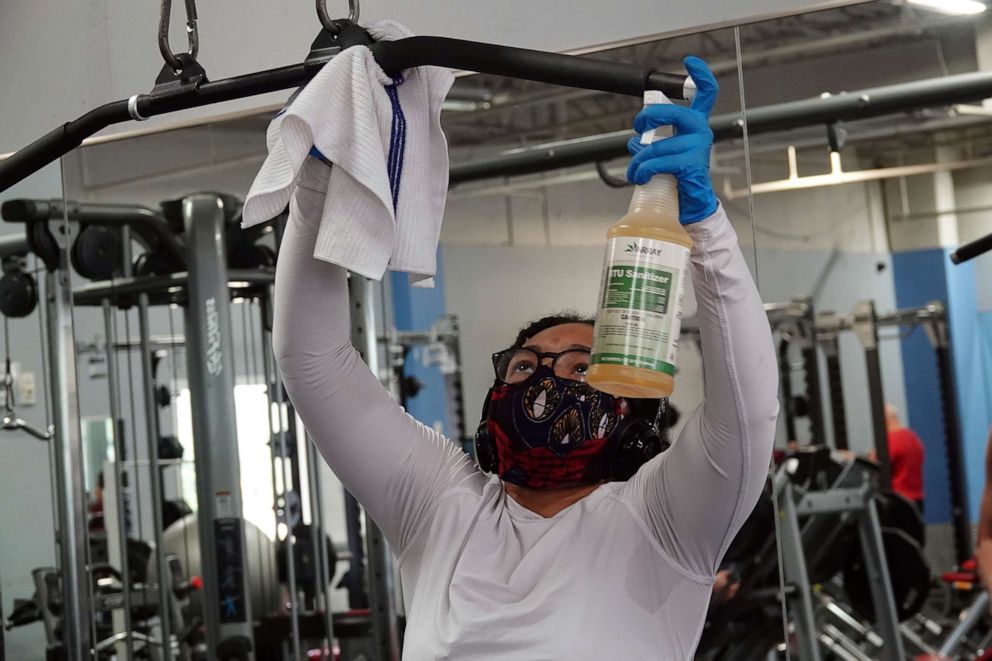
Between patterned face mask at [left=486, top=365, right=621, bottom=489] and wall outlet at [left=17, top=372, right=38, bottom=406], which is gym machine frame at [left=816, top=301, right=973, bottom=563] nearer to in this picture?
patterned face mask at [left=486, top=365, right=621, bottom=489]

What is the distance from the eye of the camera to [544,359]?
173cm

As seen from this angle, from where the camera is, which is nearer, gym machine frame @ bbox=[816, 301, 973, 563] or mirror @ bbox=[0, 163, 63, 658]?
gym machine frame @ bbox=[816, 301, 973, 563]

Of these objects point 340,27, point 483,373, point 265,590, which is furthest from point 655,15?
point 265,590

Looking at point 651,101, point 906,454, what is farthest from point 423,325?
point 651,101

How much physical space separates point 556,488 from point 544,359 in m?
0.19

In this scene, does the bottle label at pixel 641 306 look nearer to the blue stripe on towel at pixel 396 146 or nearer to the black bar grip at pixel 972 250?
the blue stripe on towel at pixel 396 146

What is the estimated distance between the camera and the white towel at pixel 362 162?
134 centimetres

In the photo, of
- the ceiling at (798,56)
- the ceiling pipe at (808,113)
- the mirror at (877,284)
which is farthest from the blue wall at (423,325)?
the mirror at (877,284)

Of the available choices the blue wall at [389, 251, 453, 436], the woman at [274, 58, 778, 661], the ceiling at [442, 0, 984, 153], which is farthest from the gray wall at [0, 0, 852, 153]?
the woman at [274, 58, 778, 661]

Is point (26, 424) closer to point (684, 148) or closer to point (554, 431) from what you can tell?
point (554, 431)

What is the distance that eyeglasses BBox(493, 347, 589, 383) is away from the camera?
5.59ft

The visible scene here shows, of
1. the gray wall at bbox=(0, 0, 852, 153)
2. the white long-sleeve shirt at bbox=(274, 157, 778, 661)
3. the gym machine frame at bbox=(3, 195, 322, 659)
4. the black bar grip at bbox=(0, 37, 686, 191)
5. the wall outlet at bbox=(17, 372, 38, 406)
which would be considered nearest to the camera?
the black bar grip at bbox=(0, 37, 686, 191)

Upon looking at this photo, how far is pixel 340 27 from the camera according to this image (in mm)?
1504

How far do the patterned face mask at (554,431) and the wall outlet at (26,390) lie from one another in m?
2.43
